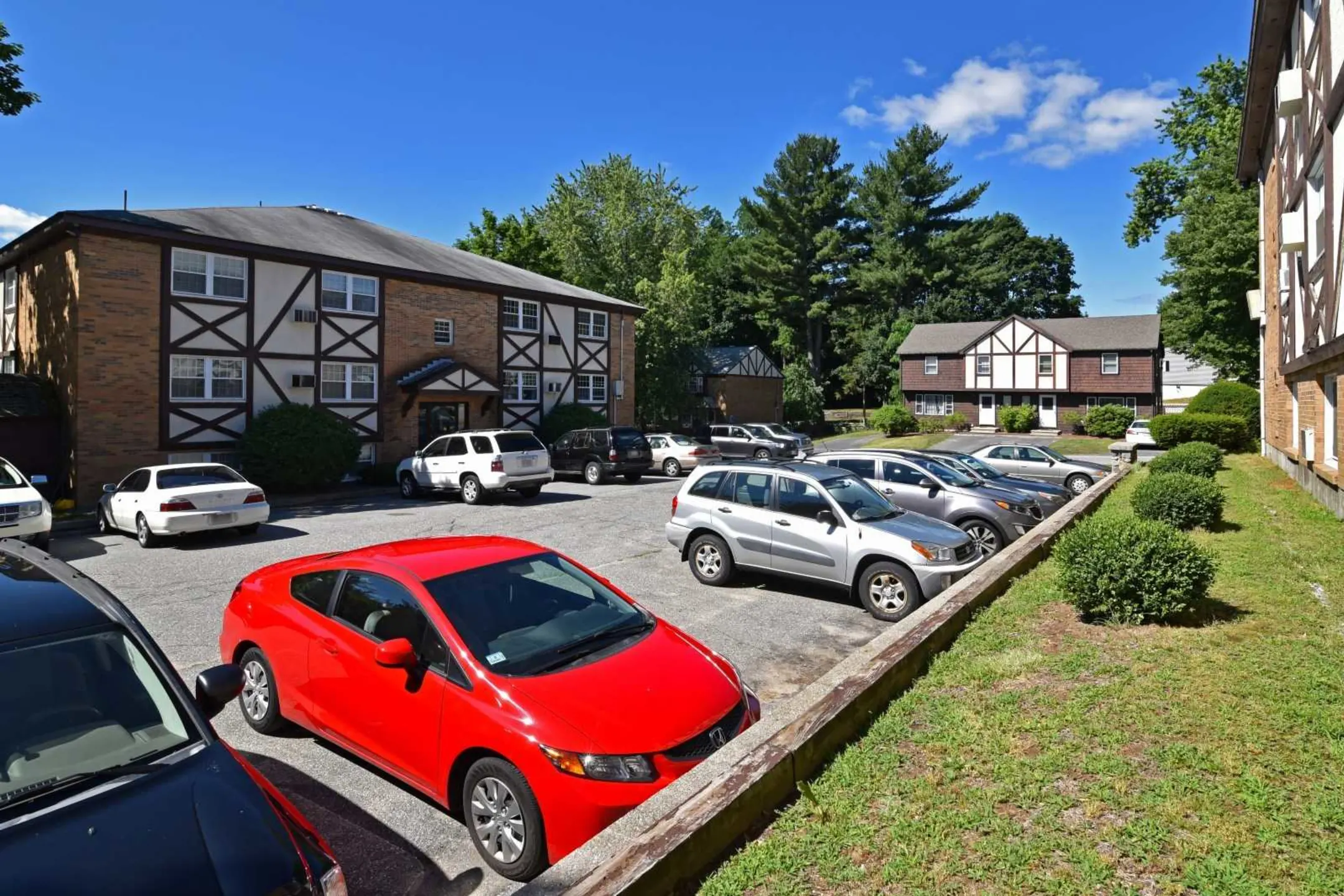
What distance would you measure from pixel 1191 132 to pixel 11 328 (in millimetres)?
48422

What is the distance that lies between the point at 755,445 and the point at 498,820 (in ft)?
83.1

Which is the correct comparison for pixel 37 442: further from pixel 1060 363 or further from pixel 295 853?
pixel 1060 363

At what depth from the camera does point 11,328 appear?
70.4 feet

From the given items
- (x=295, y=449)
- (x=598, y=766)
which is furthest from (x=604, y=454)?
(x=598, y=766)

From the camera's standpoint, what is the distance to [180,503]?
1209cm

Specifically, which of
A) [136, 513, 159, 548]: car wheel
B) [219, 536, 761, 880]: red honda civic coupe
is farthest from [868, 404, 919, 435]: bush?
[219, 536, 761, 880]: red honda civic coupe

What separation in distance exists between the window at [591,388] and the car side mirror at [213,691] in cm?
2705

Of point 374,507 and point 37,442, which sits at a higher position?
point 37,442

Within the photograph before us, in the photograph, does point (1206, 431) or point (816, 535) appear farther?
point (1206, 431)

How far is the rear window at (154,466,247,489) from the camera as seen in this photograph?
1279cm

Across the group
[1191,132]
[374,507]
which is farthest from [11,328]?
[1191,132]

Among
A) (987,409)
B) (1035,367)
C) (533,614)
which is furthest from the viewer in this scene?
(987,409)

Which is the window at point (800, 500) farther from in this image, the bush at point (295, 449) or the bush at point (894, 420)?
the bush at point (894, 420)

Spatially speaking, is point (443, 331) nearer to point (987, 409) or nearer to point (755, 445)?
point (755, 445)
